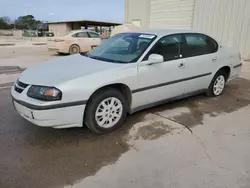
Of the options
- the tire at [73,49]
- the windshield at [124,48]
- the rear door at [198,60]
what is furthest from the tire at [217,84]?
the tire at [73,49]

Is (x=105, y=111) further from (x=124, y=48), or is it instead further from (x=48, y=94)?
(x=124, y=48)

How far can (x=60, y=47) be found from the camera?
1148 centimetres

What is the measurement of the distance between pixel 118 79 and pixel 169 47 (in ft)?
4.07

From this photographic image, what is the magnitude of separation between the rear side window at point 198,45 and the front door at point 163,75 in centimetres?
19

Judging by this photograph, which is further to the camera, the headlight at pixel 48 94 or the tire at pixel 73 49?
the tire at pixel 73 49

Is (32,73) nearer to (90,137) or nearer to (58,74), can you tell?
(58,74)

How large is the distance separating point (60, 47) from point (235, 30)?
8.54 m

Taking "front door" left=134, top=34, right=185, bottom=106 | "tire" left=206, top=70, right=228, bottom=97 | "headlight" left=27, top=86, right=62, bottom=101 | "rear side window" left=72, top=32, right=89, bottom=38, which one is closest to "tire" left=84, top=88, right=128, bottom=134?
"front door" left=134, top=34, right=185, bottom=106

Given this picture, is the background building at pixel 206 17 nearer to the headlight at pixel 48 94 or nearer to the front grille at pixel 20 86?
the headlight at pixel 48 94

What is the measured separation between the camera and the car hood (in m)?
2.82

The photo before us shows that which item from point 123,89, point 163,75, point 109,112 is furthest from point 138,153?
point 163,75

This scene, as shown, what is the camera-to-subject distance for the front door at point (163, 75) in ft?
11.1

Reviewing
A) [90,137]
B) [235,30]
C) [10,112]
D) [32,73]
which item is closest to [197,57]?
[90,137]

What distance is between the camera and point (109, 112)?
125 inches
